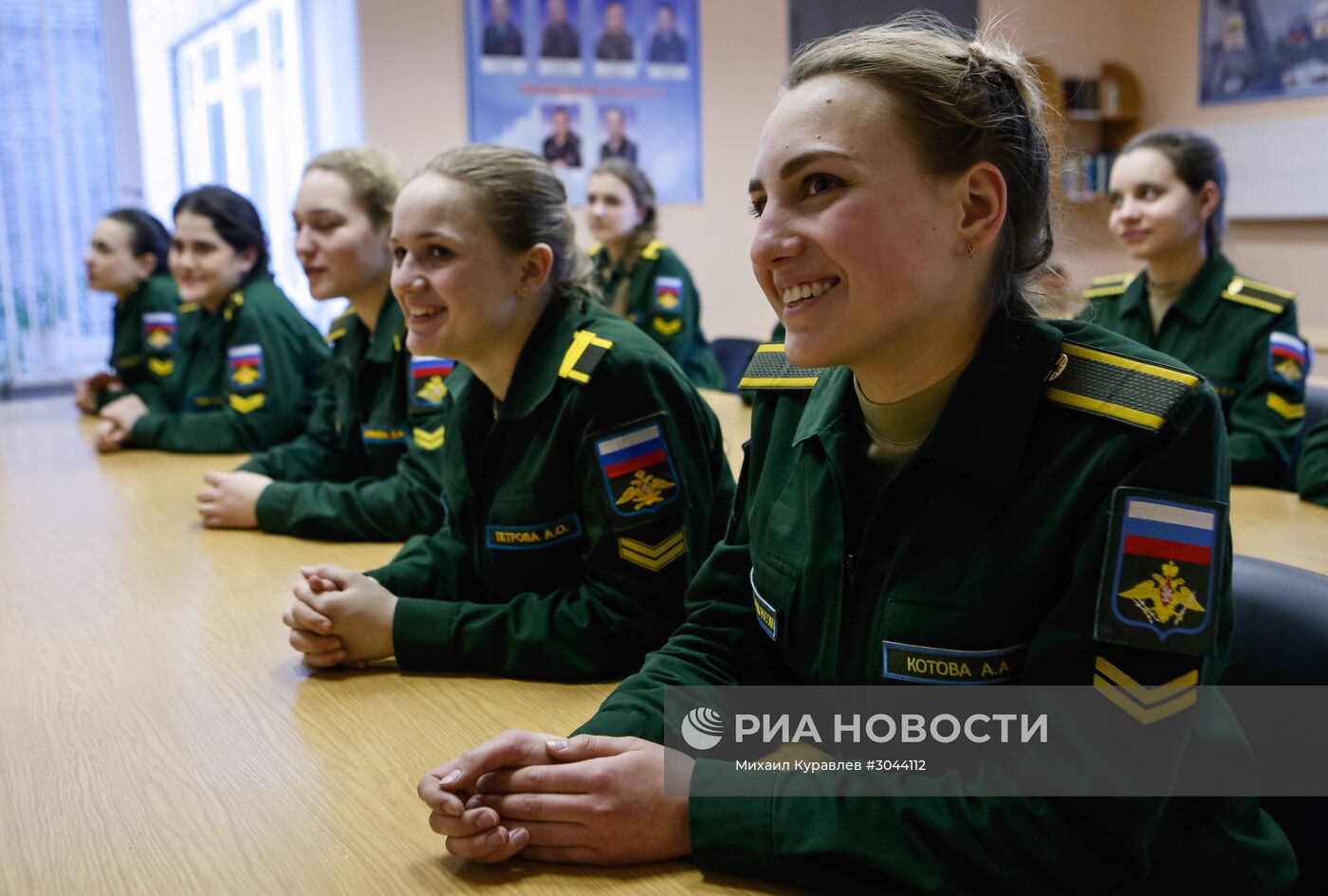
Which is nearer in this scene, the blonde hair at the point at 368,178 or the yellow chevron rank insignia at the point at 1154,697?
the yellow chevron rank insignia at the point at 1154,697

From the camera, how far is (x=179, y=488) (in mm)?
2785

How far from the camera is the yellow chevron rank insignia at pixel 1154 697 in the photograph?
0.90m

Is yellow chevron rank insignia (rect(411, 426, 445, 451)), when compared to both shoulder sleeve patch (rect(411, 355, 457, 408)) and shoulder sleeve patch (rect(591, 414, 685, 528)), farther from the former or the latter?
shoulder sleeve patch (rect(591, 414, 685, 528))

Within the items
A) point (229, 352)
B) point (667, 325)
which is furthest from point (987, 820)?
point (667, 325)

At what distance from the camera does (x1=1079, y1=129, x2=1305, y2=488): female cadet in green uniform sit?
2785 mm

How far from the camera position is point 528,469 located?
1.57 meters

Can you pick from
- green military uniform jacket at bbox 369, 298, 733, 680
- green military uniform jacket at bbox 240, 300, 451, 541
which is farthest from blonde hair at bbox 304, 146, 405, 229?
green military uniform jacket at bbox 369, 298, 733, 680

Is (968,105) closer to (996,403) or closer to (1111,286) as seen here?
(996,403)

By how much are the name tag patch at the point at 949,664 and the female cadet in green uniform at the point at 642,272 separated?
321 cm

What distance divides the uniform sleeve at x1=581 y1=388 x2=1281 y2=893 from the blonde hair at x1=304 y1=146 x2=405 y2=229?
6.16 ft

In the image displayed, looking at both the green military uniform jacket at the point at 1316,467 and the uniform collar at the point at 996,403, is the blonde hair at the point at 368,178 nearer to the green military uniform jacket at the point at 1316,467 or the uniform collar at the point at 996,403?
the uniform collar at the point at 996,403

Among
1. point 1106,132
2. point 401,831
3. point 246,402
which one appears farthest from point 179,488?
point 1106,132

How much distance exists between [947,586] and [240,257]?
287cm

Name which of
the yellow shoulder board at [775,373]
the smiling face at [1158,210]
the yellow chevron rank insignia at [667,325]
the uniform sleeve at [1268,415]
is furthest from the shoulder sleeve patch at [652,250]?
the yellow shoulder board at [775,373]
